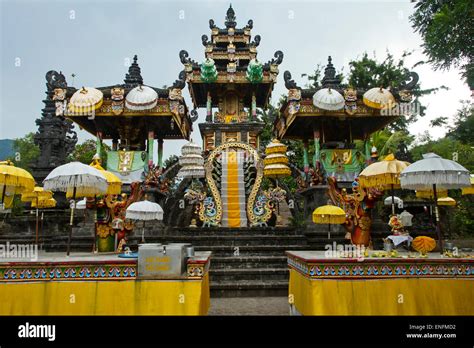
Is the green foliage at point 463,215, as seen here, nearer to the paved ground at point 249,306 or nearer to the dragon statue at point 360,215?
the dragon statue at point 360,215

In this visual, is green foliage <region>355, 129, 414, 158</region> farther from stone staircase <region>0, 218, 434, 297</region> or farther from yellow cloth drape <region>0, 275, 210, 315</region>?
yellow cloth drape <region>0, 275, 210, 315</region>

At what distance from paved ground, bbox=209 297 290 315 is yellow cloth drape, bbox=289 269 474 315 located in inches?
82.2

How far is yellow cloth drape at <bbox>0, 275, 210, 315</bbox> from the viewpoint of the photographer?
486cm

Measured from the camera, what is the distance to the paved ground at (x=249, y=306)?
6762 mm

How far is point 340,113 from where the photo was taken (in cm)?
1335

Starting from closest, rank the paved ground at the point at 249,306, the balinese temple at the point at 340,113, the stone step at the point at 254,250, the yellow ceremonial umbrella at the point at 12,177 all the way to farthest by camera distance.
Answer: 1. the yellow ceremonial umbrella at the point at 12,177
2. the paved ground at the point at 249,306
3. the stone step at the point at 254,250
4. the balinese temple at the point at 340,113

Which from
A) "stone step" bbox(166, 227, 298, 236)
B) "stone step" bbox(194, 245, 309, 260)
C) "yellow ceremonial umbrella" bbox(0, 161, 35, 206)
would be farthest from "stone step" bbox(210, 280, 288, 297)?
"yellow ceremonial umbrella" bbox(0, 161, 35, 206)

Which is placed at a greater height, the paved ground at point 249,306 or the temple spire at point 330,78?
the temple spire at point 330,78

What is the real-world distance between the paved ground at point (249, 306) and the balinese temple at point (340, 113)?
6255 millimetres

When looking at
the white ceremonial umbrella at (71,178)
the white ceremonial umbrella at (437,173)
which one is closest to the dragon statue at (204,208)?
the white ceremonial umbrella at (71,178)

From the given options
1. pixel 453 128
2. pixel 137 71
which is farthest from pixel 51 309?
pixel 453 128
